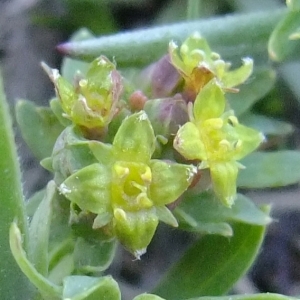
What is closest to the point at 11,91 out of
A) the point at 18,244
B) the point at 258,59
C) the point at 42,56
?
the point at 42,56

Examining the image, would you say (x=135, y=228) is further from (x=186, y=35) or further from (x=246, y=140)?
(x=186, y=35)

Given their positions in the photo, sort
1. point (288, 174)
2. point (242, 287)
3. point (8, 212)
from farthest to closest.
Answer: point (242, 287) → point (288, 174) → point (8, 212)

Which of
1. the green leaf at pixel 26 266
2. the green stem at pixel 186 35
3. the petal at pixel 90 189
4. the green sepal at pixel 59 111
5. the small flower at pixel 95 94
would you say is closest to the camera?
the green leaf at pixel 26 266

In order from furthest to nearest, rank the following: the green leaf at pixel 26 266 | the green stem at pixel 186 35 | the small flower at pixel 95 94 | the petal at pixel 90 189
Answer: the green stem at pixel 186 35 → the small flower at pixel 95 94 → the petal at pixel 90 189 → the green leaf at pixel 26 266

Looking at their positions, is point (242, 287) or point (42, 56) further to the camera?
point (42, 56)

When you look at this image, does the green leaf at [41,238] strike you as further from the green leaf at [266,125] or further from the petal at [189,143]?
the green leaf at [266,125]

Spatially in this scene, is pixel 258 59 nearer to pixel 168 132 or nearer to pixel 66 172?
pixel 168 132

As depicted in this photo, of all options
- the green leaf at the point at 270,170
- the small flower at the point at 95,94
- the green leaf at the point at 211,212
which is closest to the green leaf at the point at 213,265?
the green leaf at the point at 211,212
